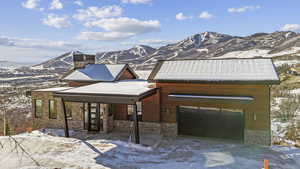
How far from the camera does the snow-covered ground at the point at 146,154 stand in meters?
8.54

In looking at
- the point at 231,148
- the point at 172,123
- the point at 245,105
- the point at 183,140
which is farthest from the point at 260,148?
the point at 172,123

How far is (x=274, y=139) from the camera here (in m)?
12.6

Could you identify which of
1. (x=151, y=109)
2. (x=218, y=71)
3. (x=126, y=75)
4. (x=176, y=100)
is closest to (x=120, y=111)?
(x=151, y=109)

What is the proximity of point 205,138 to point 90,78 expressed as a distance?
9.59m

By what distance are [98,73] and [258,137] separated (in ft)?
40.1

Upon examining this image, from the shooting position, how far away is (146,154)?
Answer: 9.82 metres

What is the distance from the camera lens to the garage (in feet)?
42.1

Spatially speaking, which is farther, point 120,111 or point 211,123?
point 211,123

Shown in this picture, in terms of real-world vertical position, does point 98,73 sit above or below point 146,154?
Answer: above

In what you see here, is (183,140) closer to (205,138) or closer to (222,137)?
(205,138)

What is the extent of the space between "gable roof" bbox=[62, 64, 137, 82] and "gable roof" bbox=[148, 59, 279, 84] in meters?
3.97

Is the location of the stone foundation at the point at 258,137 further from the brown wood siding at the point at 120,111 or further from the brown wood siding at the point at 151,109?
the brown wood siding at the point at 120,111

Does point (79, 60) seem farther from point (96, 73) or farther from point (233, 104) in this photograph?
point (233, 104)

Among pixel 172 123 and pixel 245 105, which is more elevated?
pixel 245 105
